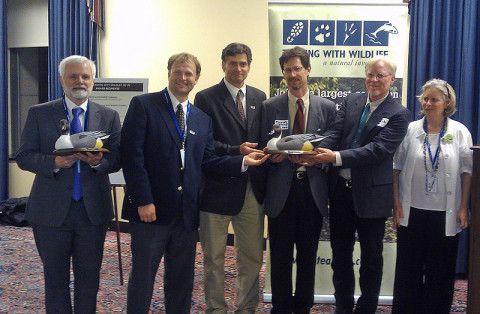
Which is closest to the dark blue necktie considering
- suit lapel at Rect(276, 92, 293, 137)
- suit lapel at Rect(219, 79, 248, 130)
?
suit lapel at Rect(219, 79, 248, 130)

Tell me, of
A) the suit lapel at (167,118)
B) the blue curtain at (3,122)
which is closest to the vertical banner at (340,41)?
the suit lapel at (167,118)

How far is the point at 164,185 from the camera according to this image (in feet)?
8.32

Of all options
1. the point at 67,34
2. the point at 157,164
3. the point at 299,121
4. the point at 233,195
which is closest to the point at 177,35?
the point at 67,34

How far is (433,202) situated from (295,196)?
0.92 metres

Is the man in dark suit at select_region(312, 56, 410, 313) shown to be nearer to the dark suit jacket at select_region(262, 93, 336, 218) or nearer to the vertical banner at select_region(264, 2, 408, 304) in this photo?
the dark suit jacket at select_region(262, 93, 336, 218)

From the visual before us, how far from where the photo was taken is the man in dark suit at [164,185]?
2.49 metres

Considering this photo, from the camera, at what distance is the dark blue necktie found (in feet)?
8.05

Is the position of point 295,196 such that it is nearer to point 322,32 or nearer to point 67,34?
point 322,32

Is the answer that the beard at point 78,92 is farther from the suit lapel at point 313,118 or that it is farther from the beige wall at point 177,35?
the beige wall at point 177,35

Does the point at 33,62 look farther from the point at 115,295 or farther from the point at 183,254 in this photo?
the point at 183,254

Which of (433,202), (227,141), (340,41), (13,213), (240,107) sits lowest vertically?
(13,213)

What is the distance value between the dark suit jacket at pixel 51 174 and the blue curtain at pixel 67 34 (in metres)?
→ 3.63

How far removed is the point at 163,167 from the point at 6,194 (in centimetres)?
521

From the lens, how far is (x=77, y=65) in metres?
2.51
